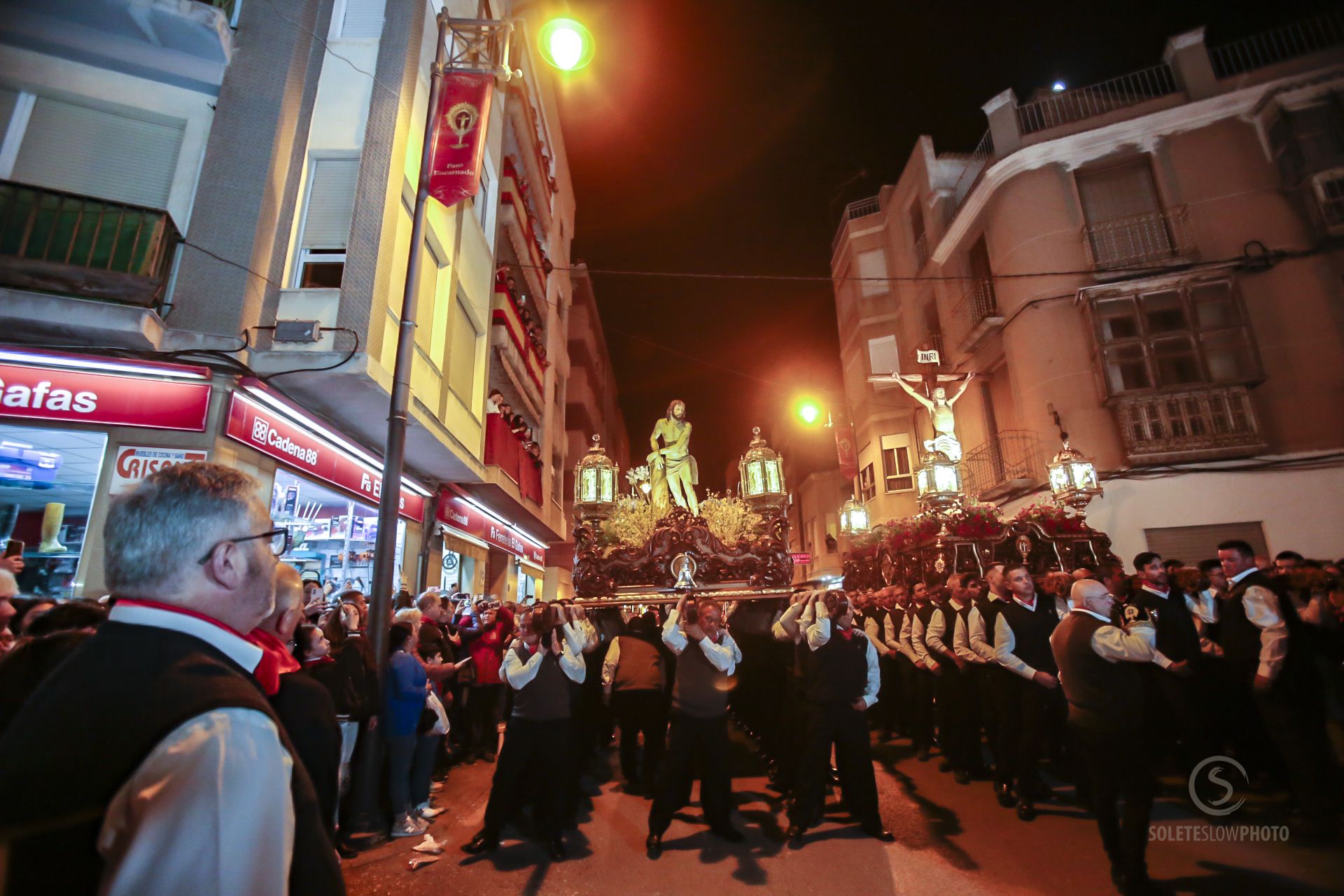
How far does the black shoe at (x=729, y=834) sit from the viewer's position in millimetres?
5824

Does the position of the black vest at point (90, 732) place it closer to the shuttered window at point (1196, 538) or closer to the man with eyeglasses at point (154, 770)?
the man with eyeglasses at point (154, 770)

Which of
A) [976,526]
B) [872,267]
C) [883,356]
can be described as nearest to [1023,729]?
[976,526]

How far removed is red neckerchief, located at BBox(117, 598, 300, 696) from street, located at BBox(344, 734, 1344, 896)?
2.81 meters

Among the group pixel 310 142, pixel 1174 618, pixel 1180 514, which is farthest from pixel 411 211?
pixel 1180 514

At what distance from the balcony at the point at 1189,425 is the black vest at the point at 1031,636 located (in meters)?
10.5

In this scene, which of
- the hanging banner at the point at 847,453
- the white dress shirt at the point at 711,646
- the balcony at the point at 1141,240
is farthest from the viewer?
the hanging banner at the point at 847,453

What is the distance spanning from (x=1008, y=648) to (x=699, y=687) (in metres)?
3.27

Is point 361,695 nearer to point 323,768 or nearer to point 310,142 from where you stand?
point 323,768

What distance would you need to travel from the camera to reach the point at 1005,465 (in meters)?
17.8

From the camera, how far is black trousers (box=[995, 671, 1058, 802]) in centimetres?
620

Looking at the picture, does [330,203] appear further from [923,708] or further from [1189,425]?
[1189,425]

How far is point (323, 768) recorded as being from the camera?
309 centimetres

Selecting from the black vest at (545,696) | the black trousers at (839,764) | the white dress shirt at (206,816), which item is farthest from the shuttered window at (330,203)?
the white dress shirt at (206,816)

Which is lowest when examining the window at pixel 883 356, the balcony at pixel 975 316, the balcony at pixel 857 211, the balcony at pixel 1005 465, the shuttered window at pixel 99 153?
the balcony at pixel 1005 465
